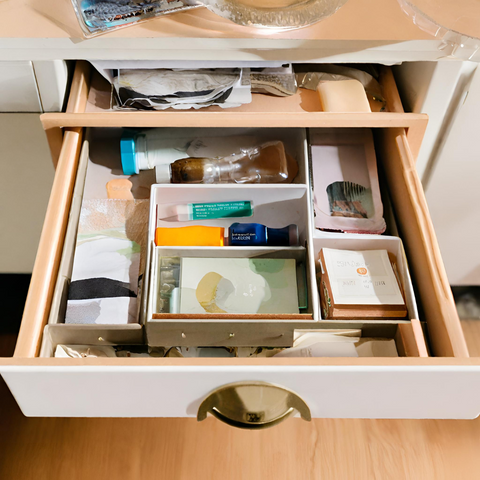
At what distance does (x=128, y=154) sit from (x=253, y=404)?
1.38ft

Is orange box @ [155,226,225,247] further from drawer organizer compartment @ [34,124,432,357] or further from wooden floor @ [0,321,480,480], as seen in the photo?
wooden floor @ [0,321,480,480]

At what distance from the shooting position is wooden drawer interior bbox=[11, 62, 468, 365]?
60cm

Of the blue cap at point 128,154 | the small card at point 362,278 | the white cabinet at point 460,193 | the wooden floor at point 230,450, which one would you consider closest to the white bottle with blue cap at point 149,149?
the blue cap at point 128,154

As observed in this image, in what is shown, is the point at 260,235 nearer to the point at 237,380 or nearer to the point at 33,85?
the point at 237,380

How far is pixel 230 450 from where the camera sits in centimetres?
100

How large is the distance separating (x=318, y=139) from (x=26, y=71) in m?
0.46

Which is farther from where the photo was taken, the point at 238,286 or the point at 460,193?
the point at 460,193

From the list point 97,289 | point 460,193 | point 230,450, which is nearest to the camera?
point 97,289

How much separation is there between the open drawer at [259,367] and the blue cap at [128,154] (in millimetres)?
69

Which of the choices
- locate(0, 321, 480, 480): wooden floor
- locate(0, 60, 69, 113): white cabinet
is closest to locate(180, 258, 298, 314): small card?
locate(0, 60, 69, 113): white cabinet

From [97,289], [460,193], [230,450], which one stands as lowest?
[230,450]

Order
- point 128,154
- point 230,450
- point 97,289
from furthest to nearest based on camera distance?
point 230,450
point 128,154
point 97,289

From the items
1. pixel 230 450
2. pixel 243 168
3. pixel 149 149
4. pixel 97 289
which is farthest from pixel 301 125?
pixel 230 450

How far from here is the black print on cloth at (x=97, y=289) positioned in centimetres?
66
